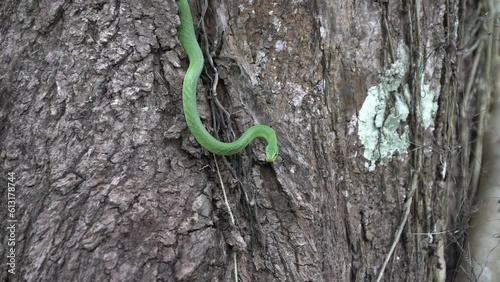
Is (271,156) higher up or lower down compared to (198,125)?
lower down

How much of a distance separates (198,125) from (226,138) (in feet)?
0.62

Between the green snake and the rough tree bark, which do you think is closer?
the rough tree bark

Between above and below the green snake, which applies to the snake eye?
below

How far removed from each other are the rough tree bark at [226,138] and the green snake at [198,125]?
0.15 ft

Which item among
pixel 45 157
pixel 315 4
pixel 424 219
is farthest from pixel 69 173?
pixel 424 219

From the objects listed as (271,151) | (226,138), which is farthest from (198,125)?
(271,151)

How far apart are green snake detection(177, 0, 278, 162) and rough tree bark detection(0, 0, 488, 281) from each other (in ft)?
0.15

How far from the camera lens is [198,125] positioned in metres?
1.96

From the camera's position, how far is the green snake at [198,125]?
1963mm

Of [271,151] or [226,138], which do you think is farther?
[226,138]

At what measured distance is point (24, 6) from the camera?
196 centimetres

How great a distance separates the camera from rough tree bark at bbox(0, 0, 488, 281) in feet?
5.97

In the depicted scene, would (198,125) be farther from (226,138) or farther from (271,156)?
(271,156)

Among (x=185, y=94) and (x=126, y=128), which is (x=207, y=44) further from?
(x=126, y=128)
